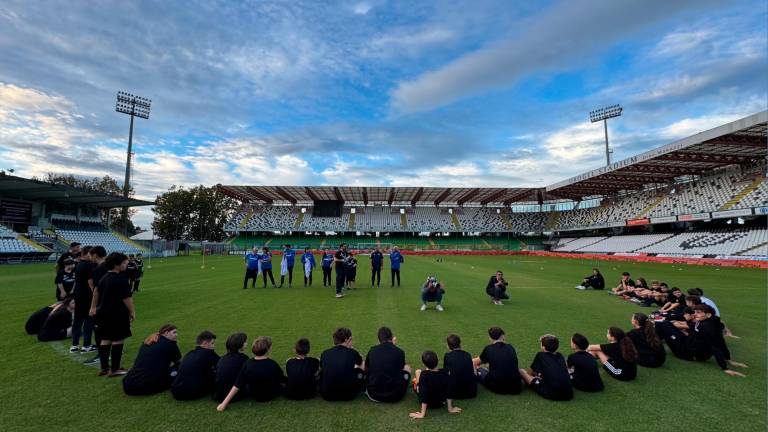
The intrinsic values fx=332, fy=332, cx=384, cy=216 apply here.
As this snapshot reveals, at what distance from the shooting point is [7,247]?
93.4 ft

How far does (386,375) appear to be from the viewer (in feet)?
13.9

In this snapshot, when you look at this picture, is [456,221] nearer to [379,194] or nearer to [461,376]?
[379,194]

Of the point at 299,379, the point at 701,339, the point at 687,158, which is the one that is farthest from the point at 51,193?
the point at 687,158

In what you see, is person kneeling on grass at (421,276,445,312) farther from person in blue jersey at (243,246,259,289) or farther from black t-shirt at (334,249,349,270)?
person in blue jersey at (243,246,259,289)

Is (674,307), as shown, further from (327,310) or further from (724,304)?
(327,310)

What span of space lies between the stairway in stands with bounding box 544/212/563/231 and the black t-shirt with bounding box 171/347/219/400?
65.8m

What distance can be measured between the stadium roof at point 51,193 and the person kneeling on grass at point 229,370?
38216 millimetres

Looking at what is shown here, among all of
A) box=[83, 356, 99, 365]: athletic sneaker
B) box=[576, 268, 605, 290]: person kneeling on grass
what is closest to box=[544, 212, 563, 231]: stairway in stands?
box=[576, 268, 605, 290]: person kneeling on grass

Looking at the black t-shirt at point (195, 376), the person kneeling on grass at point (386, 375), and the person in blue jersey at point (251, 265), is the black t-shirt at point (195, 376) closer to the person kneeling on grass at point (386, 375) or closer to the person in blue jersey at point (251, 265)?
the person kneeling on grass at point (386, 375)

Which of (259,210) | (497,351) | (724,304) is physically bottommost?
(724,304)

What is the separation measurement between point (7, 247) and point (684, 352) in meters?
43.9

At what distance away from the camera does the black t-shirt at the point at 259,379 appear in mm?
4141

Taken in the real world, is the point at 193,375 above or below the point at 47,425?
above

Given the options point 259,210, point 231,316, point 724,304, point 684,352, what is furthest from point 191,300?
point 259,210
